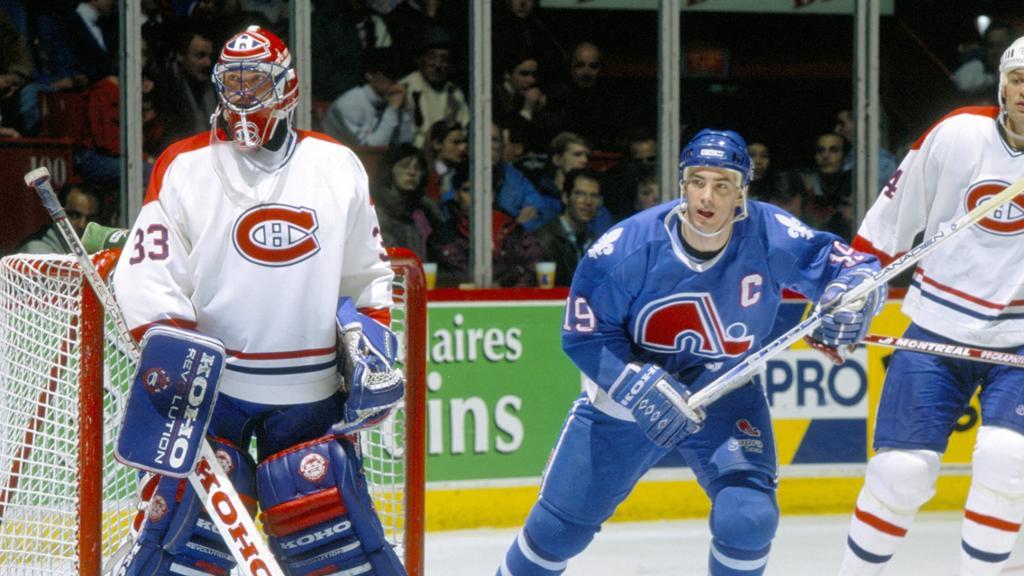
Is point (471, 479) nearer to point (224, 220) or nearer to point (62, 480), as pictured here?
point (62, 480)

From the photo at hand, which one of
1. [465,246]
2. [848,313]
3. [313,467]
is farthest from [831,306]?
[465,246]

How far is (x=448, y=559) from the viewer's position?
4480 mm

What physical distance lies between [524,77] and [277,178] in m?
2.78

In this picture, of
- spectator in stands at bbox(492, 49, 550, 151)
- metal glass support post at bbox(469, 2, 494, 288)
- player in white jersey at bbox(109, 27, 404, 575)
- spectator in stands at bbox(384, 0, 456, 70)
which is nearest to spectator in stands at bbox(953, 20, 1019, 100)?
spectator in stands at bbox(492, 49, 550, 151)

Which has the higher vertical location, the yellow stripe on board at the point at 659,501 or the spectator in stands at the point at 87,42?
the spectator in stands at the point at 87,42

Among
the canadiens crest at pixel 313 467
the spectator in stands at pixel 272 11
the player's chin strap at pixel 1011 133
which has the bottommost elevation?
the canadiens crest at pixel 313 467

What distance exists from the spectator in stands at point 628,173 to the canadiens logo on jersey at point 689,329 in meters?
2.33

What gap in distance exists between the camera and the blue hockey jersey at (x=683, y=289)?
3031 millimetres

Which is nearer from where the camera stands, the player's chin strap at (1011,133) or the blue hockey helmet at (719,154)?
the blue hockey helmet at (719,154)

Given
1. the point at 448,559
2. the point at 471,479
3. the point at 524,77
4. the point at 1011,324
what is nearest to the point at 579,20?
the point at 524,77

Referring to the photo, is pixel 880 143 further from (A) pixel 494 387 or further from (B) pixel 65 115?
(B) pixel 65 115

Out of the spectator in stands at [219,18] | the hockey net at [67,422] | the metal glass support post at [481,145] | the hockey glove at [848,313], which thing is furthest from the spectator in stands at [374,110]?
the hockey glove at [848,313]

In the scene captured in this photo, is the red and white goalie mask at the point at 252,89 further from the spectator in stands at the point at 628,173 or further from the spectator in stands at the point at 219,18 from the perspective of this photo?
the spectator in stands at the point at 628,173

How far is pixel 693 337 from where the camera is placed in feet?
10.1
